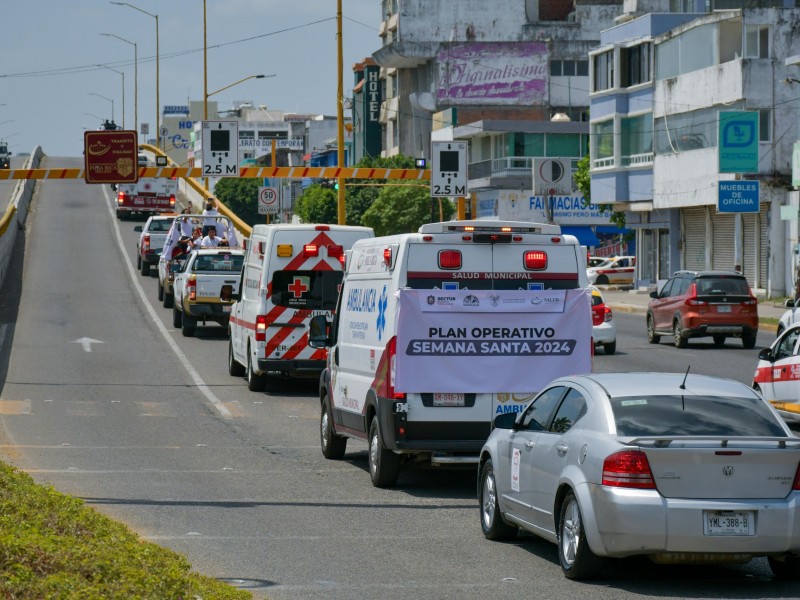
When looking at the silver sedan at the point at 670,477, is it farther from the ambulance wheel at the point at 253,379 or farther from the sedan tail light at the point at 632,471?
the ambulance wheel at the point at 253,379

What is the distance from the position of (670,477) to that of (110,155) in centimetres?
2183

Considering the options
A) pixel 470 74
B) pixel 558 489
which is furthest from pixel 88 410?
pixel 470 74

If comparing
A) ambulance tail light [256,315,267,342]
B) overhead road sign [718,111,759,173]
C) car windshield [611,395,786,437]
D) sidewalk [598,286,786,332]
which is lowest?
sidewalk [598,286,786,332]

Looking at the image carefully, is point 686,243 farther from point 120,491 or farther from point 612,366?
point 120,491

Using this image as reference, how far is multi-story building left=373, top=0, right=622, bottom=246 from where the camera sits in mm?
93688

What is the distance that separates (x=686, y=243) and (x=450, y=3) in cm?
5381

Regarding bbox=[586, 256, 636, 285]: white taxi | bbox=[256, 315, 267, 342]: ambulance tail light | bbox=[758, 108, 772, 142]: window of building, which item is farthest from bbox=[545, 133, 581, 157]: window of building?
bbox=[256, 315, 267, 342]: ambulance tail light

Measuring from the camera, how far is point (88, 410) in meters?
22.7

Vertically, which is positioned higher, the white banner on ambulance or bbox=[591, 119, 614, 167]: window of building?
bbox=[591, 119, 614, 167]: window of building

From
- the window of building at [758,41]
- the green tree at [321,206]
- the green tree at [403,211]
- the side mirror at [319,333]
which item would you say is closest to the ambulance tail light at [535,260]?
the side mirror at [319,333]

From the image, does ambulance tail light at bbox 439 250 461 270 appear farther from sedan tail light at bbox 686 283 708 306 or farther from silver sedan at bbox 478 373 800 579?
sedan tail light at bbox 686 283 708 306

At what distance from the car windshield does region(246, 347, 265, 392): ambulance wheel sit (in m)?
15.4

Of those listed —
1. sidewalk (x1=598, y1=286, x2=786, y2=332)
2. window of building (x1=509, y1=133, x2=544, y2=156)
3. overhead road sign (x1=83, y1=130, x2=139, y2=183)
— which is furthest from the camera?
window of building (x1=509, y1=133, x2=544, y2=156)

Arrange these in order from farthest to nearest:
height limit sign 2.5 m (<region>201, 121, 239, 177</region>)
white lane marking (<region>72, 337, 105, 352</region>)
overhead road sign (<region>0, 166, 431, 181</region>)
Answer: height limit sign 2.5 m (<region>201, 121, 239, 177</region>), white lane marking (<region>72, 337, 105, 352</region>), overhead road sign (<region>0, 166, 431, 181</region>)
